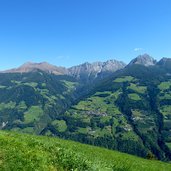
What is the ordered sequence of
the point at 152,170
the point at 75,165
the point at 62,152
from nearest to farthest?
the point at 75,165 → the point at 62,152 → the point at 152,170

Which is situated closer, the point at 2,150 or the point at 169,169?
the point at 2,150

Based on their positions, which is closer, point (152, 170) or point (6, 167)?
point (6, 167)

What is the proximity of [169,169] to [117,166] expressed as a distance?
406 inches

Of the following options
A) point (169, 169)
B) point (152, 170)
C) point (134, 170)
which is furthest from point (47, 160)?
point (169, 169)

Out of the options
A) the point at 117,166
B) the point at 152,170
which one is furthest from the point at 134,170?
the point at 152,170

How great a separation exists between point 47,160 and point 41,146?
3.00 metres

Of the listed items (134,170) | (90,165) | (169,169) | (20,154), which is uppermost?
(20,154)

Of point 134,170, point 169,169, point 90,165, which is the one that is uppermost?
point 90,165

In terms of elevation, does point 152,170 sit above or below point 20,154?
below

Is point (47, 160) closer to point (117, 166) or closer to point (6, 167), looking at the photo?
point (6, 167)

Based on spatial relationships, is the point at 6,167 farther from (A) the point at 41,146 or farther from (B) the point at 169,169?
(B) the point at 169,169

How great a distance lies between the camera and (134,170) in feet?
86.0

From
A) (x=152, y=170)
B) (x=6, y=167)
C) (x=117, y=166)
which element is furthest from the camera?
(x=152, y=170)

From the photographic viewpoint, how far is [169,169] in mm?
33531
